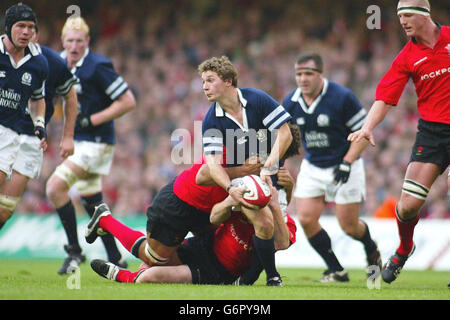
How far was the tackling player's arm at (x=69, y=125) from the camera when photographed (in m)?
7.50

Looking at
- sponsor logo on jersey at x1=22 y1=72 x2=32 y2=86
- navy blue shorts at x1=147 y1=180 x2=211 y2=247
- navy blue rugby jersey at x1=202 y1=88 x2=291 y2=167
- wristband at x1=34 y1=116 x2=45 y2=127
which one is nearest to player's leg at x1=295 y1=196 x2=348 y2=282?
navy blue shorts at x1=147 y1=180 x2=211 y2=247

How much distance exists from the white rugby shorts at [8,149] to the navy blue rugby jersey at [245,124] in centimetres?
202

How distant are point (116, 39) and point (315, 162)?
36.1ft

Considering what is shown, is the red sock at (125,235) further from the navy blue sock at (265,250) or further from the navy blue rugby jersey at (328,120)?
the navy blue rugby jersey at (328,120)

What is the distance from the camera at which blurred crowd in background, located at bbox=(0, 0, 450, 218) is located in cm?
1423

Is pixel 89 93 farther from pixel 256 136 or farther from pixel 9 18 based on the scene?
pixel 256 136

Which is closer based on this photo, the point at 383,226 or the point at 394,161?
the point at 383,226

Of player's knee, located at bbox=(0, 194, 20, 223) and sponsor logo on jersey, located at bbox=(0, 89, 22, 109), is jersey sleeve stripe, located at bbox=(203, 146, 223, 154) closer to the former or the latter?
sponsor logo on jersey, located at bbox=(0, 89, 22, 109)

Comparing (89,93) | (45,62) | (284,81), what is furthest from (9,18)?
(284,81)

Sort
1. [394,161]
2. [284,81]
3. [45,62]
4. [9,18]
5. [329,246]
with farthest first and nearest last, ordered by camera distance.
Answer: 1. [284,81]
2. [394,161]
3. [329,246]
4. [45,62]
5. [9,18]

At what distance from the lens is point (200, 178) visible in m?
5.91

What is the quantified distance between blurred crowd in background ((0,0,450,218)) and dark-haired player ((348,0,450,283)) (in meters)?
6.69

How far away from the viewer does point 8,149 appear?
263 inches
